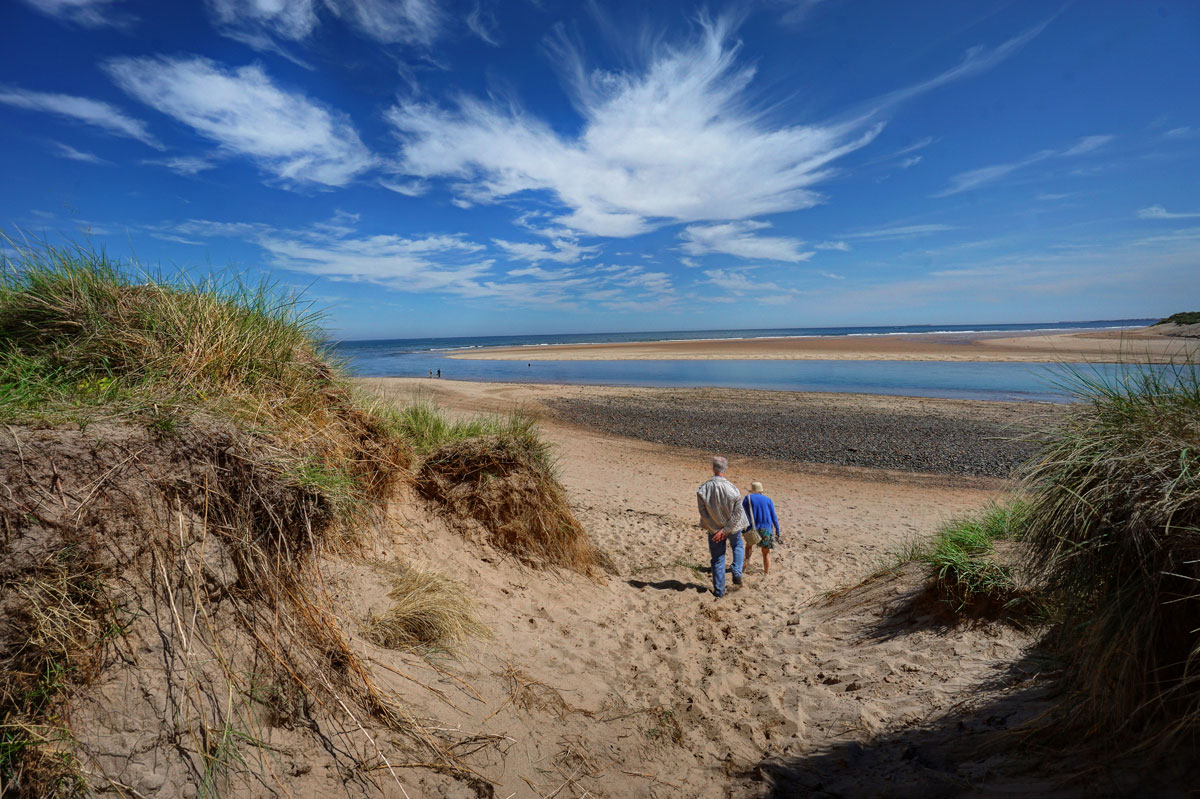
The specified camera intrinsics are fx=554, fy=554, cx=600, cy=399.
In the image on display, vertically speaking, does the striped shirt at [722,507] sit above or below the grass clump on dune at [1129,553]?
below

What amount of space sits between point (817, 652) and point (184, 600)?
5167 mm

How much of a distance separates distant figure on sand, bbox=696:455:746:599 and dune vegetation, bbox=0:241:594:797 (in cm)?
335

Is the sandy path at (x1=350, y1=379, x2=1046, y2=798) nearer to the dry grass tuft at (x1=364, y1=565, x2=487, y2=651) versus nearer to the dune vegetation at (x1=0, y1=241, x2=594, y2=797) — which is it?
the dry grass tuft at (x1=364, y1=565, x2=487, y2=651)

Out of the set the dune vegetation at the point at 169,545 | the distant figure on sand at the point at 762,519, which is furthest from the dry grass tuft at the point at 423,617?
the distant figure on sand at the point at 762,519

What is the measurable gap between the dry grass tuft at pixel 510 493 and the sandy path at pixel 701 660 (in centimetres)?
37

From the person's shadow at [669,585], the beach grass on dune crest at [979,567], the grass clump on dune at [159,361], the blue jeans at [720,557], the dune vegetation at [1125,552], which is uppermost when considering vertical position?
the grass clump on dune at [159,361]

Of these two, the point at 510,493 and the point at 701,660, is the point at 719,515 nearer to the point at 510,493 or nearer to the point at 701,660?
the point at 701,660

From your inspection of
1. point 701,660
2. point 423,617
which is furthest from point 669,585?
point 423,617

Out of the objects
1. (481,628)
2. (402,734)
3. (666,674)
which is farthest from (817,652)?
(402,734)

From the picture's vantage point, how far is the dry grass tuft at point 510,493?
6297 millimetres

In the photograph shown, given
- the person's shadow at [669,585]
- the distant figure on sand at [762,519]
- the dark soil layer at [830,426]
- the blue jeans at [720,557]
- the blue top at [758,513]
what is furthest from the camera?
the dark soil layer at [830,426]

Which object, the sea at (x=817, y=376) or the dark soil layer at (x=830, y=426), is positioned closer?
the dark soil layer at (x=830, y=426)

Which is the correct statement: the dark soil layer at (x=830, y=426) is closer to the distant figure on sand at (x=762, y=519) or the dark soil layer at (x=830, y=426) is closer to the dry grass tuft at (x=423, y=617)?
the distant figure on sand at (x=762, y=519)

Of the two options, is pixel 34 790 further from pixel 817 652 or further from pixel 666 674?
pixel 817 652
